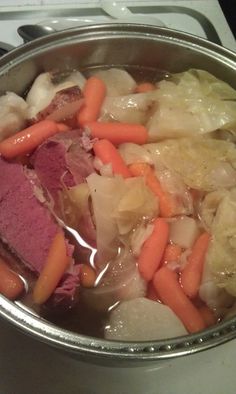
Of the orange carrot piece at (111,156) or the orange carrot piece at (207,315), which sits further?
the orange carrot piece at (111,156)

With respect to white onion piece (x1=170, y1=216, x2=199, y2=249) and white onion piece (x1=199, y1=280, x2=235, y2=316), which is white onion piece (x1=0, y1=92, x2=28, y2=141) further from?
white onion piece (x1=199, y1=280, x2=235, y2=316)

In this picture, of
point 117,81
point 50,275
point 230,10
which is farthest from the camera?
point 230,10

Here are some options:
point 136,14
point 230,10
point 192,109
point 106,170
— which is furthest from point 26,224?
point 230,10

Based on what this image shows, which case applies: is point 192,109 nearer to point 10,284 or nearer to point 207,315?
point 207,315

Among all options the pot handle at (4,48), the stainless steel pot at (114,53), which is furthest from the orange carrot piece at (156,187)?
the pot handle at (4,48)

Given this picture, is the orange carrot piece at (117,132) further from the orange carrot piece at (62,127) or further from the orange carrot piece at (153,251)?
the orange carrot piece at (153,251)

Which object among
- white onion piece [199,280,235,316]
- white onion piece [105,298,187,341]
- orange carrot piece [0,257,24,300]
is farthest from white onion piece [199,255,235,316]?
orange carrot piece [0,257,24,300]

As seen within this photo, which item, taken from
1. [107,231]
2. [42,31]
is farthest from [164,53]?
[107,231]
